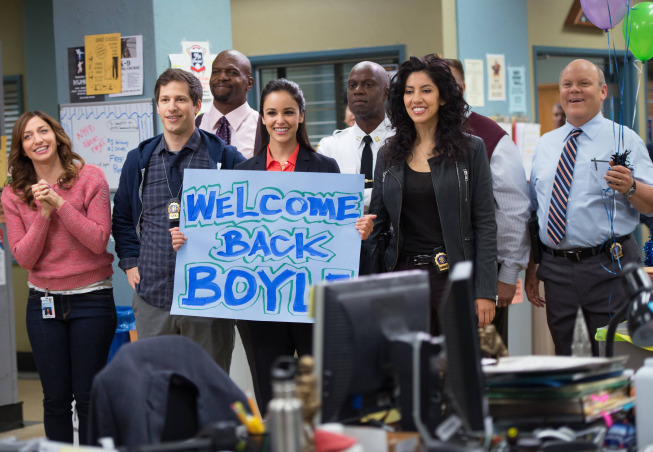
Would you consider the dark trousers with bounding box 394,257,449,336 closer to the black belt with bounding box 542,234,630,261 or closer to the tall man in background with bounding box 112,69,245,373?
the black belt with bounding box 542,234,630,261

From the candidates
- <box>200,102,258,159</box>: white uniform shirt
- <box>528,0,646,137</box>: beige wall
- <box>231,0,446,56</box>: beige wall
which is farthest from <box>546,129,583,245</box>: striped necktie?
<box>528,0,646,137</box>: beige wall

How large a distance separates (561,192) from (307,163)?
44.3 inches

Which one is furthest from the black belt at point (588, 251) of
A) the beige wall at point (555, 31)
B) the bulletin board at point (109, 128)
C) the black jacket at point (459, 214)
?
the beige wall at point (555, 31)

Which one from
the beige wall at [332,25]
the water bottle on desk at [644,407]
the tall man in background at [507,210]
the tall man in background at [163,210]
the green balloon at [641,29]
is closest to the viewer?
the water bottle on desk at [644,407]

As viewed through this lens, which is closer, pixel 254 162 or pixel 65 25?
pixel 254 162

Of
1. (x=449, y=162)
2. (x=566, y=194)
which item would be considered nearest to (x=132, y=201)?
(x=449, y=162)

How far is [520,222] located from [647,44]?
1228mm

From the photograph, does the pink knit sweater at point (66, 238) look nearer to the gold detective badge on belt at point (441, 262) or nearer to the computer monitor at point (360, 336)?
the gold detective badge on belt at point (441, 262)

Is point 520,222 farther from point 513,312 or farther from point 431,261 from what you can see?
point 513,312

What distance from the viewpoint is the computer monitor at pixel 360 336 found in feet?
5.73

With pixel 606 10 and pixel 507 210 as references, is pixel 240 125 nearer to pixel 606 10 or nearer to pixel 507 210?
pixel 507 210

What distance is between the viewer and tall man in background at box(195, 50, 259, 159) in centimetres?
425

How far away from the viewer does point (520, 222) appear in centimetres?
348

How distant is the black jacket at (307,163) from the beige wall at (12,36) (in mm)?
4212
